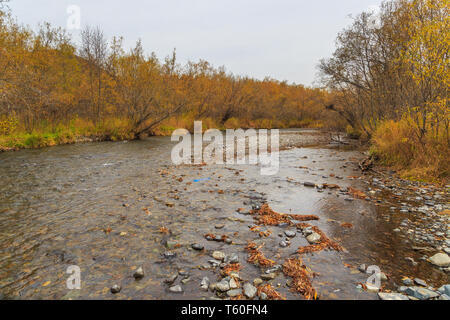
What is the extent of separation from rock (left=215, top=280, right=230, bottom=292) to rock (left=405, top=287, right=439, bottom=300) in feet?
7.96

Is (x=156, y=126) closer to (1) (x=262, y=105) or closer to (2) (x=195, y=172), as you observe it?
(2) (x=195, y=172)

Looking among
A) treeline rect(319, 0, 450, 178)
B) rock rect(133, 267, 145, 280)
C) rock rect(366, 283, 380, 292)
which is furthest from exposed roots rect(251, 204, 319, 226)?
treeline rect(319, 0, 450, 178)

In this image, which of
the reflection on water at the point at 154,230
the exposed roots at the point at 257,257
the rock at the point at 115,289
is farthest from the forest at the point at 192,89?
the rock at the point at 115,289

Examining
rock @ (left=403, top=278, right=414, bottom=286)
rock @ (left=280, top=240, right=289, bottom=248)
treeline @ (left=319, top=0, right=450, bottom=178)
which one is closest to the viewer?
rock @ (left=403, top=278, right=414, bottom=286)

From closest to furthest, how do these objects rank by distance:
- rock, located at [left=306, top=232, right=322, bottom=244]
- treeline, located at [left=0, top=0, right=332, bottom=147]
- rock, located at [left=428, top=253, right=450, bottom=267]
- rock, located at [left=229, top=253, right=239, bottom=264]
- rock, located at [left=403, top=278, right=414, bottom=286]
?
rock, located at [left=403, top=278, right=414, bottom=286] < rock, located at [left=428, top=253, right=450, bottom=267] < rock, located at [left=229, top=253, right=239, bottom=264] < rock, located at [left=306, top=232, right=322, bottom=244] < treeline, located at [left=0, top=0, right=332, bottom=147]

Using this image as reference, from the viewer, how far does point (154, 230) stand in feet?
17.1

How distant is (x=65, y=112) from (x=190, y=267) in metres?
23.2

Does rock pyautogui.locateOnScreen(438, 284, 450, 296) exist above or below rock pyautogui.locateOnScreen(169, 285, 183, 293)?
above

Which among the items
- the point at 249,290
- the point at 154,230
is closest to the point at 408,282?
the point at 249,290

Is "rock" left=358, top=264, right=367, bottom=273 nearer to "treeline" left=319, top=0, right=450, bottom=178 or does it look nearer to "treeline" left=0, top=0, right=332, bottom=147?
"treeline" left=319, top=0, right=450, bottom=178

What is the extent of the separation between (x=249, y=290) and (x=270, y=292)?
289 millimetres

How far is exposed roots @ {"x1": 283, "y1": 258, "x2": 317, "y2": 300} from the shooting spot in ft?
10.7

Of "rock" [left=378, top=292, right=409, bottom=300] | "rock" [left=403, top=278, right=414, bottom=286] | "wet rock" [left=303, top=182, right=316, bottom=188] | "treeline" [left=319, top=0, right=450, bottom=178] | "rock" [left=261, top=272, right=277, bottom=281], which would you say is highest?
"treeline" [left=319, top=0, right=450, bottom=178]
